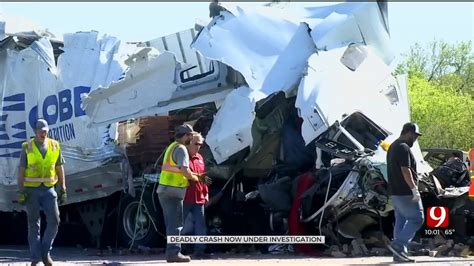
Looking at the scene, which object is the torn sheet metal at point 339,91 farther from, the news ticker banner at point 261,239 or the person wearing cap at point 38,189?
the person wearing cap at point 38,189

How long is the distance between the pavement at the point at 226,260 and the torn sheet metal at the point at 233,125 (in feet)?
4.17

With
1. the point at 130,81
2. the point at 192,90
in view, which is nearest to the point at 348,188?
the point at 192,90

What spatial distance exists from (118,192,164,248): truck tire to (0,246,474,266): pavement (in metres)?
0.29

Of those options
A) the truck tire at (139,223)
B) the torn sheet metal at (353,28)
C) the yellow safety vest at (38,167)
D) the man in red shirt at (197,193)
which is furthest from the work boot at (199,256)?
the torn sheet metal at (353,28)

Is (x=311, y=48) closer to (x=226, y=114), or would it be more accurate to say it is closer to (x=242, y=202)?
(x=226, y=114)

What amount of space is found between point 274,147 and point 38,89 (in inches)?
133

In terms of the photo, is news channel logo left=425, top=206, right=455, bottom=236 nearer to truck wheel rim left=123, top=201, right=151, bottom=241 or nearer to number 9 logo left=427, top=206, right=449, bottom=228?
number 9 logo left=427, top=206, right=449, bottom=228

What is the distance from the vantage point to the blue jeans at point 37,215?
337 inches

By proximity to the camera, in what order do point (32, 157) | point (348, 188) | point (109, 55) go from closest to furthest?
point (32, 157)
point (348, 188)
point (109, 55)

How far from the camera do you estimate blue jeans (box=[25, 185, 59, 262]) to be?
28.1ft

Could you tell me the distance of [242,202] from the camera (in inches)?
429

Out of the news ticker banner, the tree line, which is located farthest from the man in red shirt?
the tree line

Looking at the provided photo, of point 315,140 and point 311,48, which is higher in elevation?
point 311,48

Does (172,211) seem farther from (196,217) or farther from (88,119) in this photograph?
(88,119)
